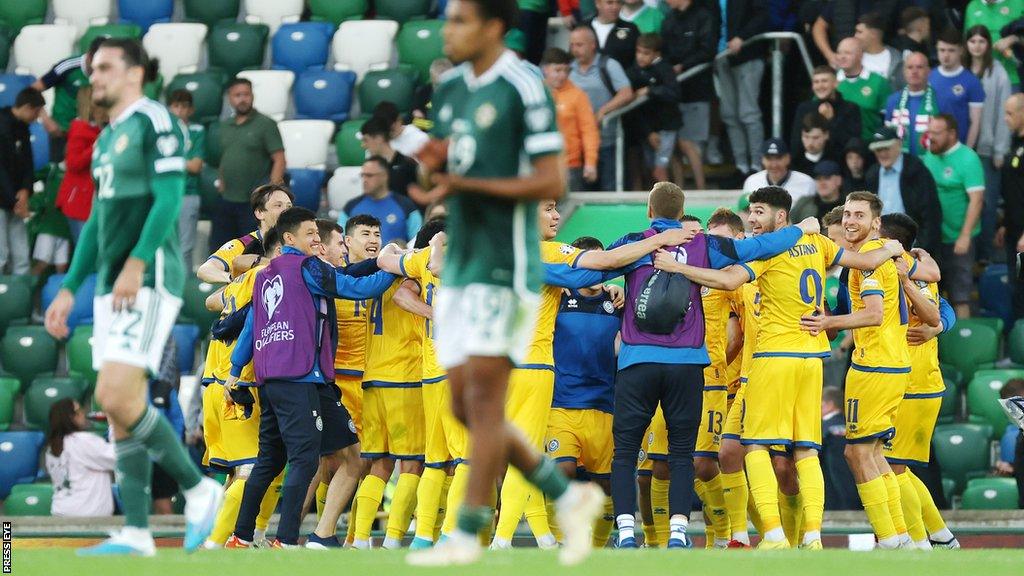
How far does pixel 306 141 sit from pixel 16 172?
307cm

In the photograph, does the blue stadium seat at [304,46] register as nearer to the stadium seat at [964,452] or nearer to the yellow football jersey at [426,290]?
the yellow football jersey at [426,290]

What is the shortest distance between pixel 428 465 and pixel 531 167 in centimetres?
544

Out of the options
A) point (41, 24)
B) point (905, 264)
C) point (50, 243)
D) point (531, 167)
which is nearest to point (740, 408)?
point (905, 264)

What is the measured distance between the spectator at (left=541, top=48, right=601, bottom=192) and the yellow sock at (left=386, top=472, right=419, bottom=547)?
5064 millimetres

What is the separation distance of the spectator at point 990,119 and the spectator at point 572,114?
3.81 meters

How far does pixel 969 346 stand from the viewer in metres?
16.2

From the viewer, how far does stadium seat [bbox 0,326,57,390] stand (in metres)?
17.9

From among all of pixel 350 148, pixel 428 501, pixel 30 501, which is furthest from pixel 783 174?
pixel 30 501

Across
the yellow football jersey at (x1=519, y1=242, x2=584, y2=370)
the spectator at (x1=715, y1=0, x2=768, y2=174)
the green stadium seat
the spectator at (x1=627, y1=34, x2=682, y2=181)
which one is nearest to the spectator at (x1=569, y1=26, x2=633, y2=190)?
the spectator at (x1=627, y1=34, x2=682, y2=181)

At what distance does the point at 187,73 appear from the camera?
19969mm

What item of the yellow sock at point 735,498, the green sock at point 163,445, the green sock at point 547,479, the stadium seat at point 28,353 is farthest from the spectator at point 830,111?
the green sock at point 547,479

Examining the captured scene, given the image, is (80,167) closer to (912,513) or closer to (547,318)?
(547,318)

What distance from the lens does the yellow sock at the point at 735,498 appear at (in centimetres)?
1250

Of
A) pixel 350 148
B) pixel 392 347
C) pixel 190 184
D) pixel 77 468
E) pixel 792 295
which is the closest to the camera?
pixel 792 295
